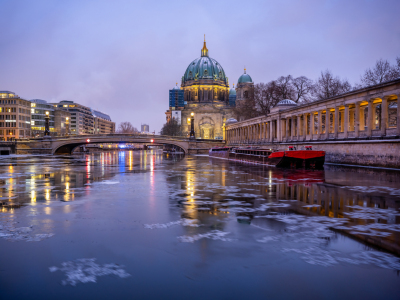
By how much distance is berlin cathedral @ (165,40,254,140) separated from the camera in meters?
143

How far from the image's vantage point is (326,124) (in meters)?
41.4

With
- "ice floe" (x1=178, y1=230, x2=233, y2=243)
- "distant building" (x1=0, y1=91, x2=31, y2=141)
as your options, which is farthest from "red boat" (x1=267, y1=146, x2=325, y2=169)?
"distant building" (x1=0, y1=91, x2=31, y2=141)

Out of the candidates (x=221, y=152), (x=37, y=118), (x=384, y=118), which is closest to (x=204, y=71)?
(x=37, y=118)

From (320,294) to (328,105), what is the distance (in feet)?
130

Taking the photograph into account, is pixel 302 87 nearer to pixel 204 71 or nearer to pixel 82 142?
pixel 82 142

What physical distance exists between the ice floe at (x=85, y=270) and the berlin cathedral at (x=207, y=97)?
13440 centimetres

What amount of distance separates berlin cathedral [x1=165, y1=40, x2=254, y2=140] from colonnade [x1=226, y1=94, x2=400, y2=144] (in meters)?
48.7

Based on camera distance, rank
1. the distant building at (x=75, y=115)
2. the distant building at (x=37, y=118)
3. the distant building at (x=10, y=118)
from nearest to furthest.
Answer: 1. the distant building at (x=10, y=118)
2. the distant building at (x=37, y=118)
3. the distant building at (x=75, y=115)

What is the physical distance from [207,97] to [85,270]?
152 m

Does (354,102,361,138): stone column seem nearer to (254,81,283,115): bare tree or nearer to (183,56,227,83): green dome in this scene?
(254,81,283,115): bare tree

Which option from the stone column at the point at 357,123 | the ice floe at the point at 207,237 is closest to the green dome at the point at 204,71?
the stone column at the point at 357,123

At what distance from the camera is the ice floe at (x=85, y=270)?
473 cm

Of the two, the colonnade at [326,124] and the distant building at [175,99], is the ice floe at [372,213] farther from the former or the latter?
the distant building at [175,99]

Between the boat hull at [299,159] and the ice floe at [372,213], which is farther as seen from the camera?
the boat hull at [299,159]
